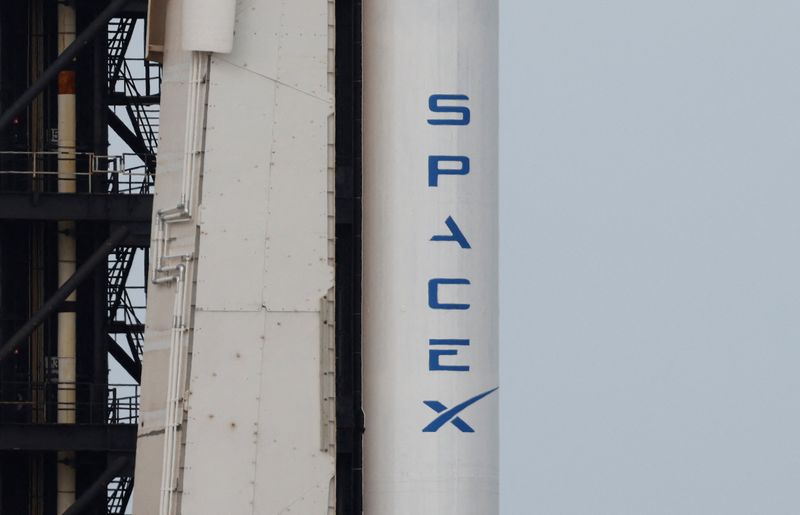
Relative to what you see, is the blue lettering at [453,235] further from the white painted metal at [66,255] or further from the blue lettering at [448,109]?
the white painted metal at [66,255]

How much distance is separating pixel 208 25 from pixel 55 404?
10608 millimetres

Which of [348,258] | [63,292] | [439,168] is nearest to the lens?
[439,168]

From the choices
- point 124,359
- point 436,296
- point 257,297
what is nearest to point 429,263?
point 436,296

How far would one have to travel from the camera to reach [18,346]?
3447cm

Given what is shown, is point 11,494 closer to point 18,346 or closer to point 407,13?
point 18,346

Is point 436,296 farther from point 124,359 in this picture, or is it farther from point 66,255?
point 124,359

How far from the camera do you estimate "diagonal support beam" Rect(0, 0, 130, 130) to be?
3297 centimetres

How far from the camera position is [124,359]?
37781 millimetres

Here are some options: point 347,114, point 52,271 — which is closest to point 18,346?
point 52,271

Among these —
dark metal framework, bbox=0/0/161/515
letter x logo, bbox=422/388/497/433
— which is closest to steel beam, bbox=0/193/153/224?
dark metal framework, bbox=0/0/161/515

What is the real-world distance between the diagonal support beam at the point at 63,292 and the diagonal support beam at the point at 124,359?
433 cm

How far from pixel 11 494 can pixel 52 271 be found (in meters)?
3.53

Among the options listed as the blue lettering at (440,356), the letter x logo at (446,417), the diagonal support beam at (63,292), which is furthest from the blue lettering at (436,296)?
the diagonal support beam at (63,292)

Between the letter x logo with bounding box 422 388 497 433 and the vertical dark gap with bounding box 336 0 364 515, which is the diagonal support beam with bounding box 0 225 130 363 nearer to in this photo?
the vertical dark gap with bounding box 336 0 364 515
